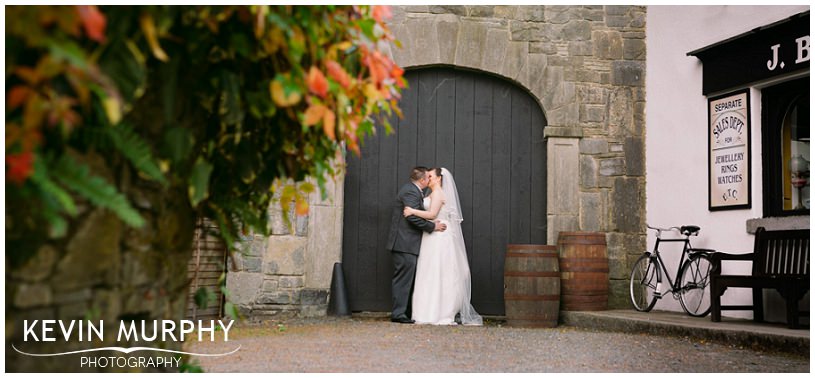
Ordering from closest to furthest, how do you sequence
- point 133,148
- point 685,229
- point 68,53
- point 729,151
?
point 68,53 < point 133,148 < point 729,151 < point 685,229

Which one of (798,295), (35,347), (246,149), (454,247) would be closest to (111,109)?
(35,347)

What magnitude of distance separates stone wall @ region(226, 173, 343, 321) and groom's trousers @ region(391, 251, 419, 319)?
23.8 inches

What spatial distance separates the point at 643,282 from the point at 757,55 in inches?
89.1

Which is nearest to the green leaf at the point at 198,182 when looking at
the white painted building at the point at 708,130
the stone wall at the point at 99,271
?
the stone wall at the point at 99,271

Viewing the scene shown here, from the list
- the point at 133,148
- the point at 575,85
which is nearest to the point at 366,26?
the point at 133,148

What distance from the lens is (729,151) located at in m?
6.93

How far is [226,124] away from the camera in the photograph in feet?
7.23

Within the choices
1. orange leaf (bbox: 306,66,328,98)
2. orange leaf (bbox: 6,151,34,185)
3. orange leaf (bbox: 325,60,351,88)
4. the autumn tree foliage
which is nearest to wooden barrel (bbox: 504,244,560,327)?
the autumn tree foliage

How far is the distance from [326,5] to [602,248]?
5.83 meters

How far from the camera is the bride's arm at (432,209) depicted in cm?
745

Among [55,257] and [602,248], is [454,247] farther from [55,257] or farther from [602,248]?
[55,257]

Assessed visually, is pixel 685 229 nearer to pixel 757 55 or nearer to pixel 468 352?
pixel 757 55

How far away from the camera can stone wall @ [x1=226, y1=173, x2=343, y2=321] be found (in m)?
7.25

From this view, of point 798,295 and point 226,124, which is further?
point 798,295
